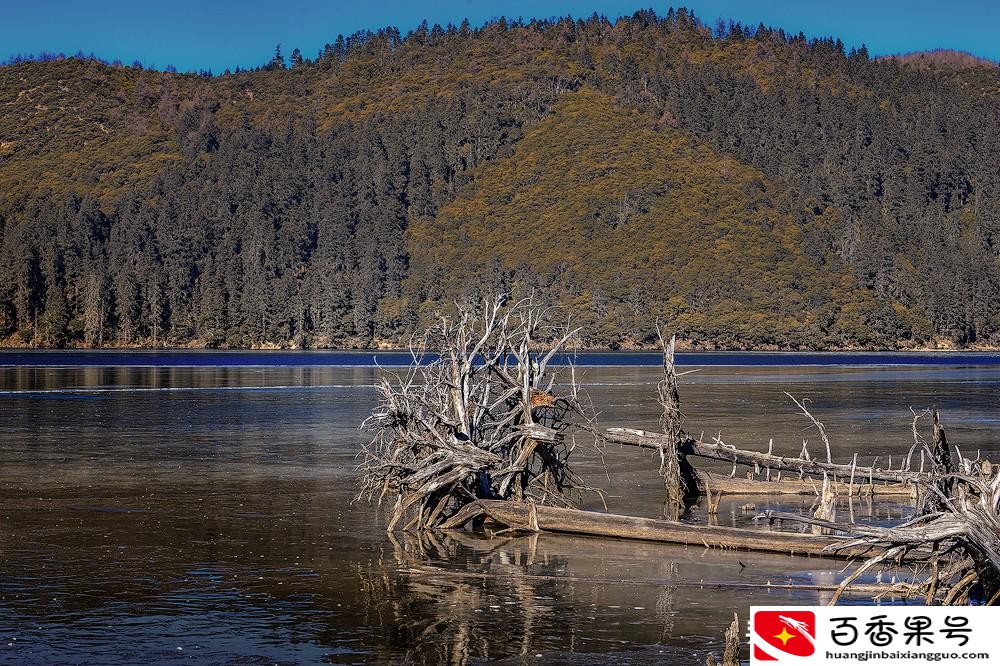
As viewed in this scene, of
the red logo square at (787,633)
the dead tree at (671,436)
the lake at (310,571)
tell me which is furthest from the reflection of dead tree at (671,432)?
the red logo square at (787,633)

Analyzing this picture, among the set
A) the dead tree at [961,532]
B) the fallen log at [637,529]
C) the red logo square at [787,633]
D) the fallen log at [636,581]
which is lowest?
the fallen log at [636,581]

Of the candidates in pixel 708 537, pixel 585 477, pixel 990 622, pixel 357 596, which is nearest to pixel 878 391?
pixel 585 477


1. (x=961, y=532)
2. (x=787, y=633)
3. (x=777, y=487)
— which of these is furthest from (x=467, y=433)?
(x=787, y=633)

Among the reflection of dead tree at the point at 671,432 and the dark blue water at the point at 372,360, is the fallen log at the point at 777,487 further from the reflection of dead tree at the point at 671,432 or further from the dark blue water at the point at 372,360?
the dark blue water at the point at 372,360

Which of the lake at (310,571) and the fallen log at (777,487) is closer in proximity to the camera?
the lake at (310,571)

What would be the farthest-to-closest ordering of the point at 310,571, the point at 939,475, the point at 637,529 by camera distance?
the point at 637,529 < the point at 310,571 < the point at 939,475

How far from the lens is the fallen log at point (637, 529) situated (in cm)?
1698

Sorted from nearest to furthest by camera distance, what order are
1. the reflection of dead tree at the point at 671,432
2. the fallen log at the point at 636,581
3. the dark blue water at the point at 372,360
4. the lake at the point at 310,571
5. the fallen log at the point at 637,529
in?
the lake at the point at 310,571 → the fallen log at the point at 636,581 → the fallen log at the point at 637,529 → the reflection of dead tree at the point at 671,432 → the dark blue water at the point at 372,360

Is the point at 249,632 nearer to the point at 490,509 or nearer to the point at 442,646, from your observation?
the point at 442,646

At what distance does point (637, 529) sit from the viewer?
18.2 meters

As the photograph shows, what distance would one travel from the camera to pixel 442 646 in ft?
42.2

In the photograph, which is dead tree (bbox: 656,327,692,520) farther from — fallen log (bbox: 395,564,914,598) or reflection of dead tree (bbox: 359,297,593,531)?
fallen log (bbox: 395,564,914,598)

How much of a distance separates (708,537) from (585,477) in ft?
30.4

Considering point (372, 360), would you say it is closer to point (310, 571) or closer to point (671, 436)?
point (671, 436)
